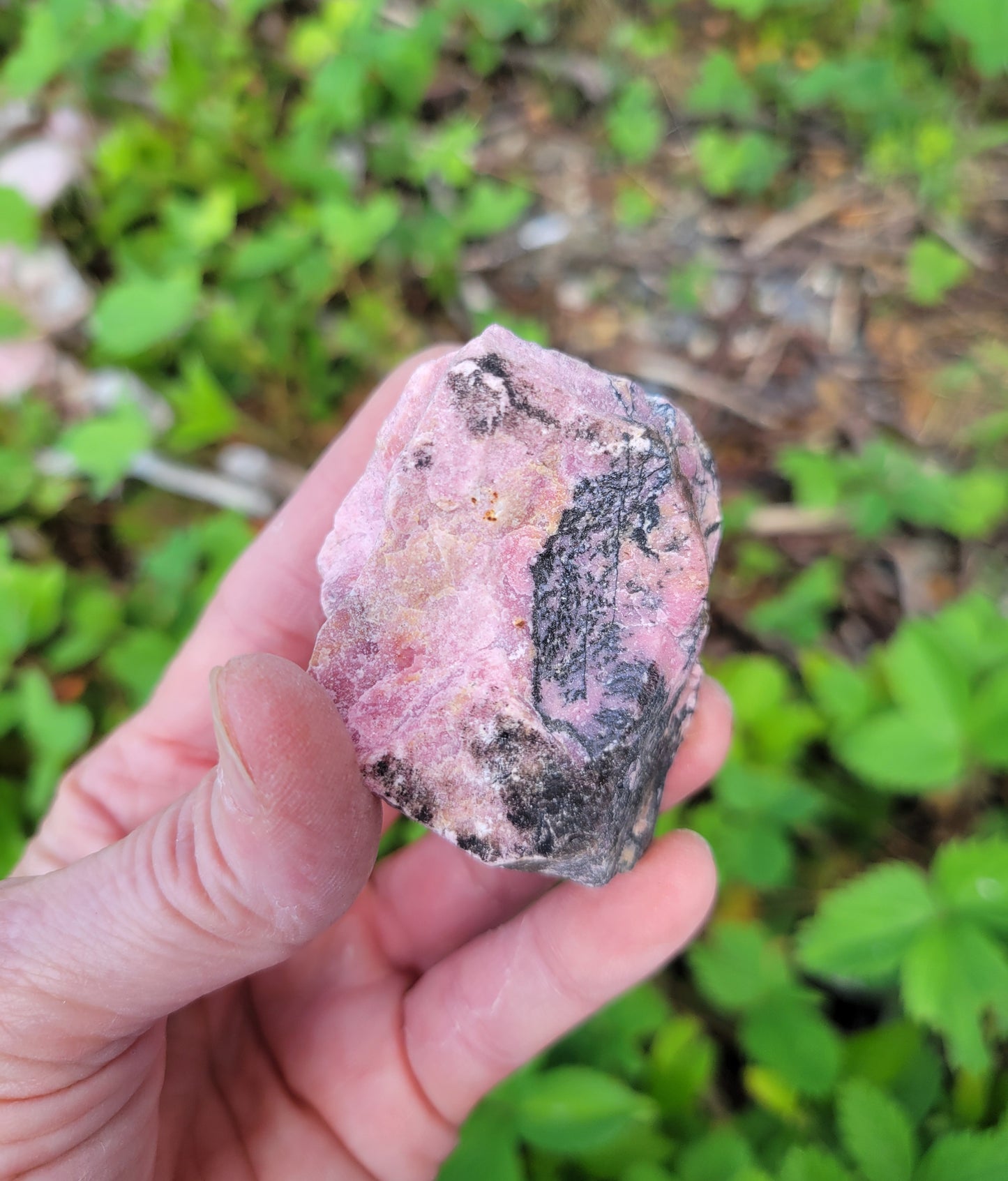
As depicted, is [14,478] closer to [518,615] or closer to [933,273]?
[518,615]

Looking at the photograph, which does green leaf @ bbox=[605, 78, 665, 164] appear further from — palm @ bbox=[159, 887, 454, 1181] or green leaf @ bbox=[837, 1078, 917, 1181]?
green leaf @ bbox=[837, 1078, 917, 1181]

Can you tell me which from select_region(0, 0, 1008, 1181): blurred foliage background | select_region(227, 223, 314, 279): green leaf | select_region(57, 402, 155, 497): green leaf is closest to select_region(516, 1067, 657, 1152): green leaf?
select_region(0, 0, 1008, 1181): blurred foliage background

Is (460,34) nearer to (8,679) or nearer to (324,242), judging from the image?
(324,242)

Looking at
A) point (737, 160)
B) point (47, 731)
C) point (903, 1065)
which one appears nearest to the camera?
point (903, 1065)

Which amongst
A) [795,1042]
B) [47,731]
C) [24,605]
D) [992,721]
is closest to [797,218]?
[992,721]

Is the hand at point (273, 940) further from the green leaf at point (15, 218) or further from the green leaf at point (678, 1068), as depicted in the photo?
the green leaf at point (15, 218)

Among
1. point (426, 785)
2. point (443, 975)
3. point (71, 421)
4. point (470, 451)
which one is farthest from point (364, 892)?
point (71, 421)
